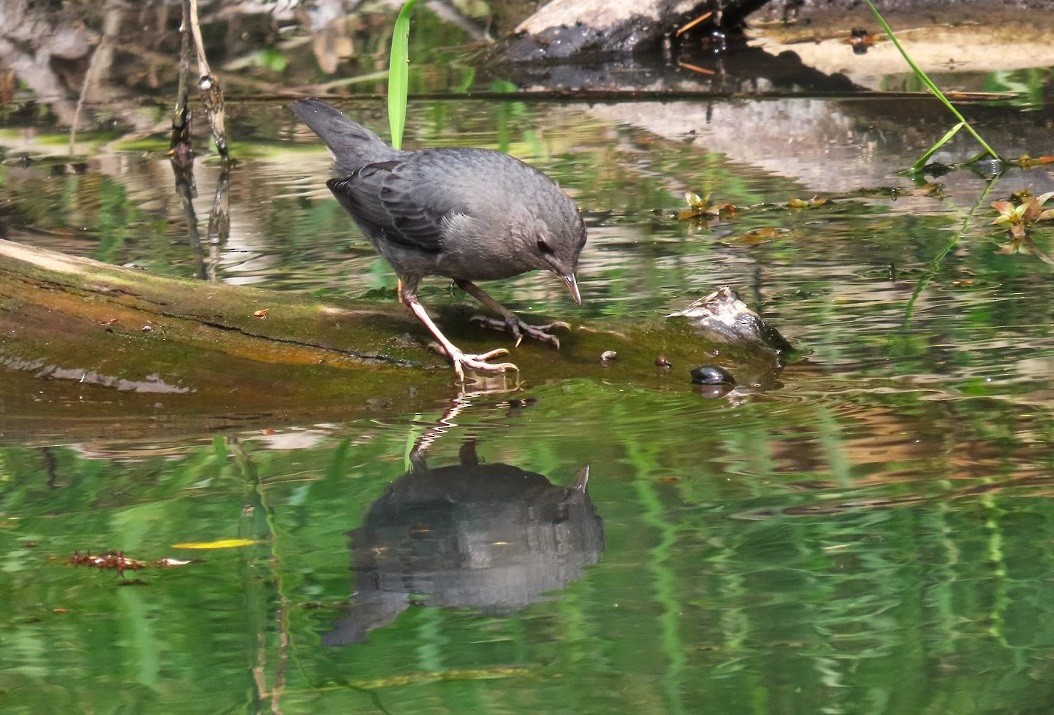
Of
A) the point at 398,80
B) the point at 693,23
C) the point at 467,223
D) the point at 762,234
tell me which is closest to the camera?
the point at 467,223

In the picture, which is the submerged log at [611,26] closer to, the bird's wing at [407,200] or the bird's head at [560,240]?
the bird's wing at [407,200]

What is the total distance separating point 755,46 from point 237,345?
26.7ft

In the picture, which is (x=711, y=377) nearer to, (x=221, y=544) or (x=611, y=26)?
(x=221, y=544)

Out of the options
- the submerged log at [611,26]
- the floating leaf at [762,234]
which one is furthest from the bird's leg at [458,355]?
the submerged log at [611,26]

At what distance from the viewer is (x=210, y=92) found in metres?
7.98

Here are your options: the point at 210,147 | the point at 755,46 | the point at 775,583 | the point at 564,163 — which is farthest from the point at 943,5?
the point at 775,583

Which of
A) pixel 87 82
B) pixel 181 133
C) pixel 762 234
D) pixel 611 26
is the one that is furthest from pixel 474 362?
pixel 611 26

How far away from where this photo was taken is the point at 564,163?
809 cm

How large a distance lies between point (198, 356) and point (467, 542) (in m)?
1.47

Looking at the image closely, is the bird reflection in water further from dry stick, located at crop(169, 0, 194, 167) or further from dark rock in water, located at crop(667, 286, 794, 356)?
dry stick, located at crop(169, 0, 194, 167)

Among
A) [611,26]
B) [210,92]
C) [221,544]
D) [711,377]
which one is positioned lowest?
[221,544]

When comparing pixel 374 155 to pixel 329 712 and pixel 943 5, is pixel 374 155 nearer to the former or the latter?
pixel 329 712

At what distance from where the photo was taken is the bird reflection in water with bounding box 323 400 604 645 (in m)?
2.93

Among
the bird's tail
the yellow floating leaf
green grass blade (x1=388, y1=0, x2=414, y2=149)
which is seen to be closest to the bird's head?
green grass blade (x1=388, y1=0, x2=414, y2=149)
